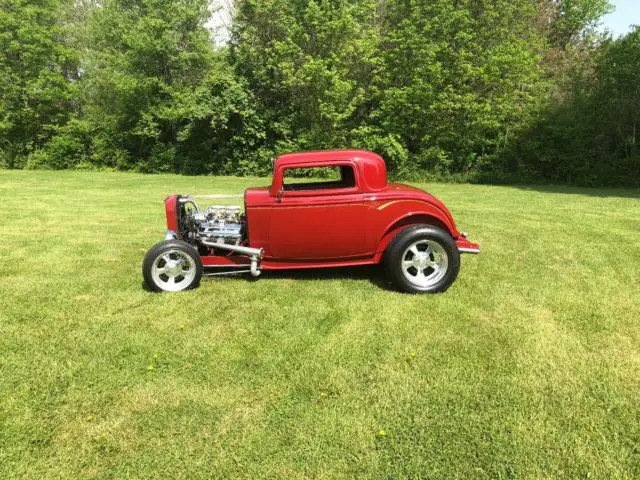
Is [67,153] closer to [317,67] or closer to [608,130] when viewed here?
[317,67]

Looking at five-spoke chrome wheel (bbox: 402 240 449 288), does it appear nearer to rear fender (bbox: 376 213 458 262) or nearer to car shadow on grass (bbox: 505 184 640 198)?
rear fender (bbox: 376 213 458 262)

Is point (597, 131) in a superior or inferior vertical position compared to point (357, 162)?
superior

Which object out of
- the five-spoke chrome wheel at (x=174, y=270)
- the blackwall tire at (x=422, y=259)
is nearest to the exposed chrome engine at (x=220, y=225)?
the five-spoke chrome wheel at (x=174, y=270)

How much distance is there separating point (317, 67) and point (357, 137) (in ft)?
11.9

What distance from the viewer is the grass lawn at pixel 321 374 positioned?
105 inches

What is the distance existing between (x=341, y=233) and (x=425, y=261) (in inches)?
41.4

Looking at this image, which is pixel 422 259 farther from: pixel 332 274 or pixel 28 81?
pixel 28 81

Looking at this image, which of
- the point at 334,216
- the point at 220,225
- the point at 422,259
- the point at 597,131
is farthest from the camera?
the point at 597,131

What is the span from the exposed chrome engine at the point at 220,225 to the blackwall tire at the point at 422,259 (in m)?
1.94

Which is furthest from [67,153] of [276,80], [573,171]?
[573,171]

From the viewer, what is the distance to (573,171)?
18.8m

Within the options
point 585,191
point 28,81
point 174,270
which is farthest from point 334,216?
point 28,81

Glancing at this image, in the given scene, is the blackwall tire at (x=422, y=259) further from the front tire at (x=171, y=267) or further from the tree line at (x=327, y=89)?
the tree line at (x=327, y=89)

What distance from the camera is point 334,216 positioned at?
5.08 m
